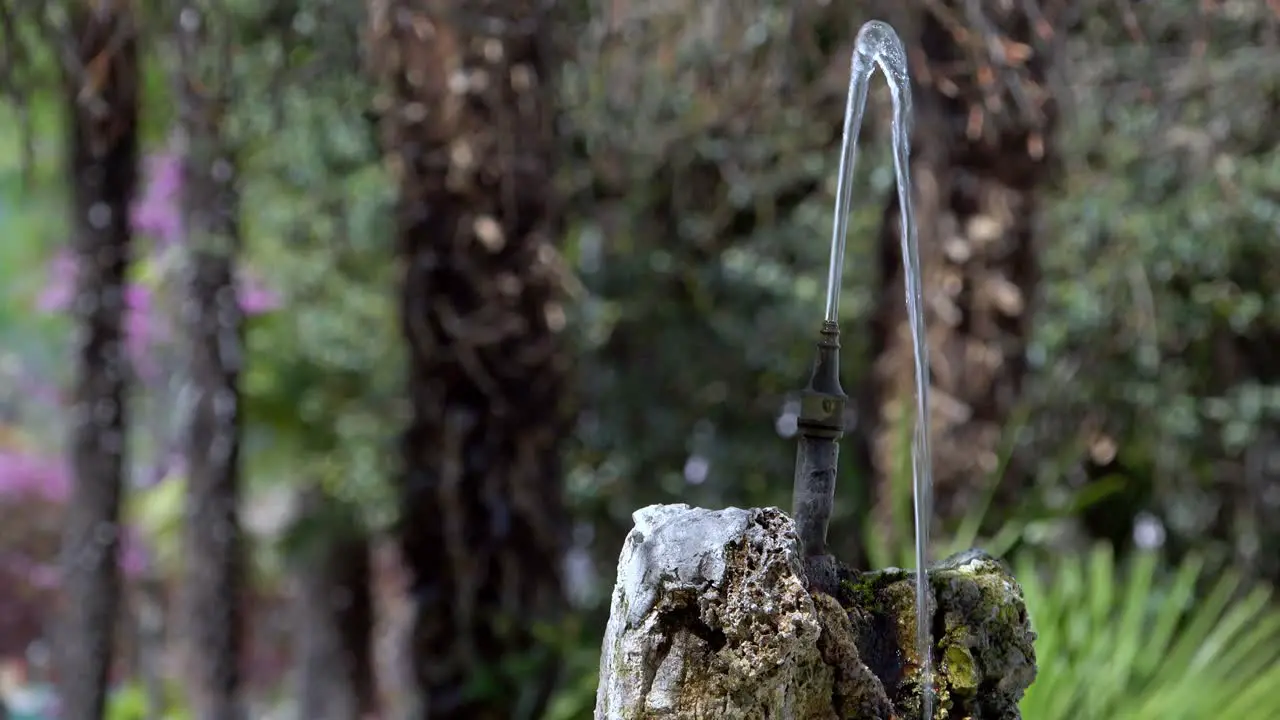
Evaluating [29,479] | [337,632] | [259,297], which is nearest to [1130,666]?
[259,297]

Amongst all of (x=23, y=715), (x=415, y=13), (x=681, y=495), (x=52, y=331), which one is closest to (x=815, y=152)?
(x=681, y=495)

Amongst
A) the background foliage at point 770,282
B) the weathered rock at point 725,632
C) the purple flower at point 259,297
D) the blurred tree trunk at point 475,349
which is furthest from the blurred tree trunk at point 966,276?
the purple flower at point 259,297

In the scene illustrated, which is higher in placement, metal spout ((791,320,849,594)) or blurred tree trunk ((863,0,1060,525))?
blurred tree trunk ((863,0,1060,525))

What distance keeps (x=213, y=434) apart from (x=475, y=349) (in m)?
1.25

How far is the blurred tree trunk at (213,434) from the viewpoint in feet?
14.8

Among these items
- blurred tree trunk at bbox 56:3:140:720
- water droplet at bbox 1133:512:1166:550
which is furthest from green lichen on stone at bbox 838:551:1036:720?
water droplet at bbox 1133:512:1166:550

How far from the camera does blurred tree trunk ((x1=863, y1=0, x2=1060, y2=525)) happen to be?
4102 mm

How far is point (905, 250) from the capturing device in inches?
66.7

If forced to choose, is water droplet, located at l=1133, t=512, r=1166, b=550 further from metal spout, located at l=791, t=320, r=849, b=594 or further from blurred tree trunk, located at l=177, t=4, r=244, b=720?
metal spout, located at l=791, t=320, r=849, b=594

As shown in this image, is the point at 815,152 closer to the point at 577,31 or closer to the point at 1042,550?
the point at 577,31

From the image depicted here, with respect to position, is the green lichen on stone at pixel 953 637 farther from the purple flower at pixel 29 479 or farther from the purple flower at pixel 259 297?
the purple flower at pixel 29 479

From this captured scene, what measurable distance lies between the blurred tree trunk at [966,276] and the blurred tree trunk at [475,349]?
3.70 ft

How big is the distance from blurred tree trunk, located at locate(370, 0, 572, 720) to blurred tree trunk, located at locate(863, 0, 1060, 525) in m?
1.13

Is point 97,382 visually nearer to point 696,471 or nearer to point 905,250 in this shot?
point 696,471
